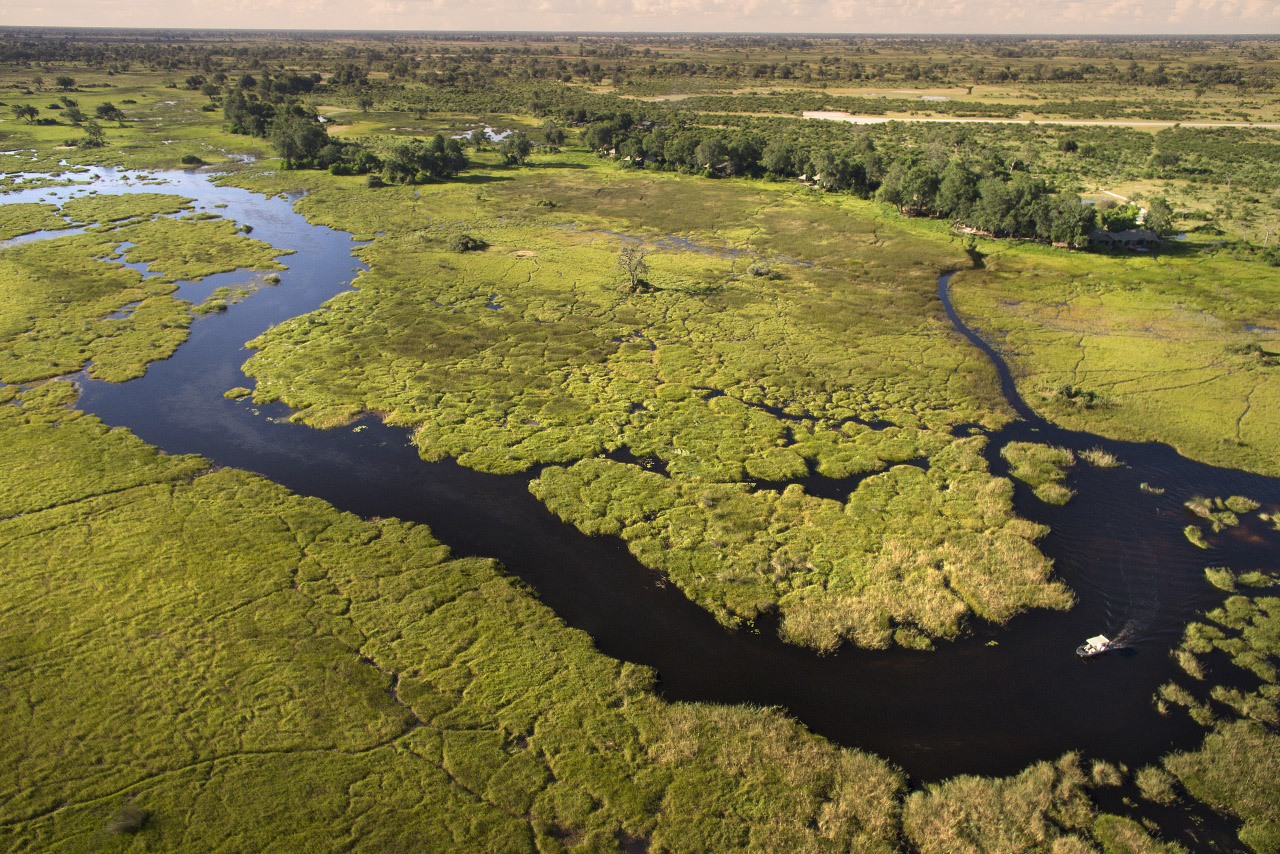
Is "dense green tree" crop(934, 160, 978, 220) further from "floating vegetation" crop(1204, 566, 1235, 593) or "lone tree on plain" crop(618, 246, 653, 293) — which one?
"floating vegetation" crop(1204, 566, 1235, 593)

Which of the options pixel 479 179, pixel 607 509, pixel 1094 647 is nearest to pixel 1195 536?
pixel 1094 647

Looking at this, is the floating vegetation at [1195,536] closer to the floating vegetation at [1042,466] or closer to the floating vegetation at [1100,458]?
the floating vegetation at [1042,466]

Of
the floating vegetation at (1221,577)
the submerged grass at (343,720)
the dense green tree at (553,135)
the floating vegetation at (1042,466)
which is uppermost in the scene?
the dense green tree at (553,135)

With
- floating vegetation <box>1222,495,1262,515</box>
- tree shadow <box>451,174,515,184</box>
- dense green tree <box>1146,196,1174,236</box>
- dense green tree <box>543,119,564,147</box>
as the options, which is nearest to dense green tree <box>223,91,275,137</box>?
tree shadow <box>451,174,515,184</box>

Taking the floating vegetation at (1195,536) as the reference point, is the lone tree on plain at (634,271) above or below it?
above

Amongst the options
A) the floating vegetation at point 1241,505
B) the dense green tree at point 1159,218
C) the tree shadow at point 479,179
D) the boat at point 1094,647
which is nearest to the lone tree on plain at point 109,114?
the tree shadow at point 479,179

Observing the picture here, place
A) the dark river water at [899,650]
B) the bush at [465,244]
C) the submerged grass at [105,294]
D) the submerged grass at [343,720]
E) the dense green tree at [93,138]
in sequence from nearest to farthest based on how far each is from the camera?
the submerged grass at [343,720]
the dark river water at [899,650]
the submerged grass at [105,294]
the bush at [465,244]
the dense green tree at [93,138]

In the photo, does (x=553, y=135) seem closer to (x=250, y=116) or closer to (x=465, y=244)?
(x=250, y=116)

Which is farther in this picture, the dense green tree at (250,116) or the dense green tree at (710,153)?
the dense green tree at (250,116)
